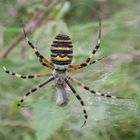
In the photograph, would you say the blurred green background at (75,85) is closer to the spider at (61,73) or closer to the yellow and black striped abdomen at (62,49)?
the spider at (61,73)

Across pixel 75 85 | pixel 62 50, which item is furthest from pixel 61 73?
pixel 62 50

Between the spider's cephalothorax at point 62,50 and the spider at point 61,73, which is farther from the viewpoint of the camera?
the spider at point 61,73

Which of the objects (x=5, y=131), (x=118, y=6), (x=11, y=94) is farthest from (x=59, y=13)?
(x=118, y=6)

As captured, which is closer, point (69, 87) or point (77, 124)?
point (69, 87)

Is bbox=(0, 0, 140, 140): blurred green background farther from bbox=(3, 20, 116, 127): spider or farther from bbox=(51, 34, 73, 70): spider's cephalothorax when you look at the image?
bbox=(51, 34, 73, 70): spider's cephalothorax

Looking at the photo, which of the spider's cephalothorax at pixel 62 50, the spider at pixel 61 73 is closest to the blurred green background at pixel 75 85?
the spider at pixel 61 73

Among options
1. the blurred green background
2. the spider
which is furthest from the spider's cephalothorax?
the blurred green background

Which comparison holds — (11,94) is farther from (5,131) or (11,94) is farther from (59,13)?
(59,13)
